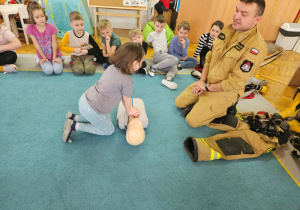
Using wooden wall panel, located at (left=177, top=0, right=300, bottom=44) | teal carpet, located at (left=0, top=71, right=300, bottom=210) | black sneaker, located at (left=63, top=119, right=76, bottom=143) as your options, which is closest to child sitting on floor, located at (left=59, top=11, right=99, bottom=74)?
teal carpet, located at (left=0, top=71, right=300, bottom=210)

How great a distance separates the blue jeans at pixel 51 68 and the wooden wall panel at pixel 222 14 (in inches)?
114

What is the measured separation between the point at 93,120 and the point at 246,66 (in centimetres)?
148

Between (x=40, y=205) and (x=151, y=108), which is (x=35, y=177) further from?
(x=151, y=108)

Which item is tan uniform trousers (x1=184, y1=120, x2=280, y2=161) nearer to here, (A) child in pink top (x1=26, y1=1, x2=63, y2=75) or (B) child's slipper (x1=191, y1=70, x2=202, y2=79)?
(B) child's slipper (x1=191, y1=70, x2=202, y2=79)

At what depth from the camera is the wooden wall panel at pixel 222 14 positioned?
14.1 feet

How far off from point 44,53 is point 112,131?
187cm

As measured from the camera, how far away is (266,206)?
1460mm

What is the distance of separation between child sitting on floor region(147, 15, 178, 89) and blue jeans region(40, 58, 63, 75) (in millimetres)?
1391

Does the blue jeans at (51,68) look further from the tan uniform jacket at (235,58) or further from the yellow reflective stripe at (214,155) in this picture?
the yellow reflective stripe at (214,155)

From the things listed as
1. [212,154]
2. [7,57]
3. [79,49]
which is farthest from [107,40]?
[212,154]

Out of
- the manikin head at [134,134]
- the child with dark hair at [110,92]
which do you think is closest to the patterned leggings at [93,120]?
the child with dark hair at [110,92]

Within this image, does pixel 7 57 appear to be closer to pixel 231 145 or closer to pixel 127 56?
pixel 127 56

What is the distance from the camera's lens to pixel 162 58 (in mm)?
3234

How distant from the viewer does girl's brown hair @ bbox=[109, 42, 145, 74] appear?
1420 millimetres
